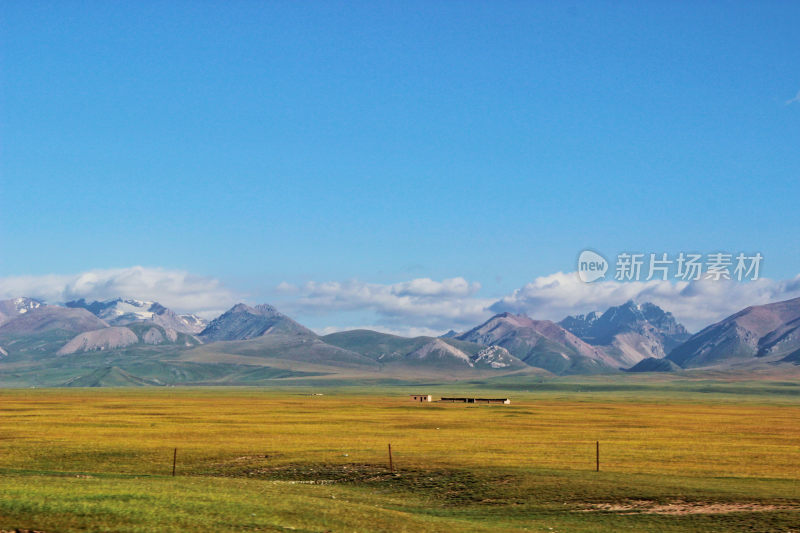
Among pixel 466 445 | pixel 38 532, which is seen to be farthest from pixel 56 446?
pixel 38 532

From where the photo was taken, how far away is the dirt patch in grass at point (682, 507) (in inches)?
1831

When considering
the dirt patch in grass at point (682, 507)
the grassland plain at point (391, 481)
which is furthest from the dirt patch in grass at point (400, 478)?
the dirt patch in grass at point (682, 507)

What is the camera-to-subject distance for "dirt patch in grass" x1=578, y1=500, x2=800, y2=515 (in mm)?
46500

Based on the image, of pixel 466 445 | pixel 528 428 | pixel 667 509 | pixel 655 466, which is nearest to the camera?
pixel 667 509

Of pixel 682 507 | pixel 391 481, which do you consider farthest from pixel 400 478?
pixel 682 507

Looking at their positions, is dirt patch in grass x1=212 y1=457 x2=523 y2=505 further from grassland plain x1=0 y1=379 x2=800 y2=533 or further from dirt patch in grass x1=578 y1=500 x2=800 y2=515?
dirt patch in grass x1=578 y1=500 x2=800 y2=515

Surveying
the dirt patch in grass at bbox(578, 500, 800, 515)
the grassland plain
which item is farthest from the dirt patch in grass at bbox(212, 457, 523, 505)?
the dirt patch in grass at bbox(578, 500, 800, 515)

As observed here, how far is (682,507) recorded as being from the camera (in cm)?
4791

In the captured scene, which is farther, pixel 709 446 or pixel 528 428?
pixel 528 428

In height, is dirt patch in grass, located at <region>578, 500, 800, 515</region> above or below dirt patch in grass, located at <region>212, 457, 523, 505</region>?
above

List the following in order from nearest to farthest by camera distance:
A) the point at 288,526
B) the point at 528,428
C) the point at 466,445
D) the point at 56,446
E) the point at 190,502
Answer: the point at 288,526 < the point at 190,502 < the point at 56,446 < the point at 466,445 < the point at 528,428

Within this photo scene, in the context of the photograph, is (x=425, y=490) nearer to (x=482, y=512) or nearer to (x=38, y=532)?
(x=482, y=512)

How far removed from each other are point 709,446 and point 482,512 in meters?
56.1

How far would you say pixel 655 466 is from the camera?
72.4 m
